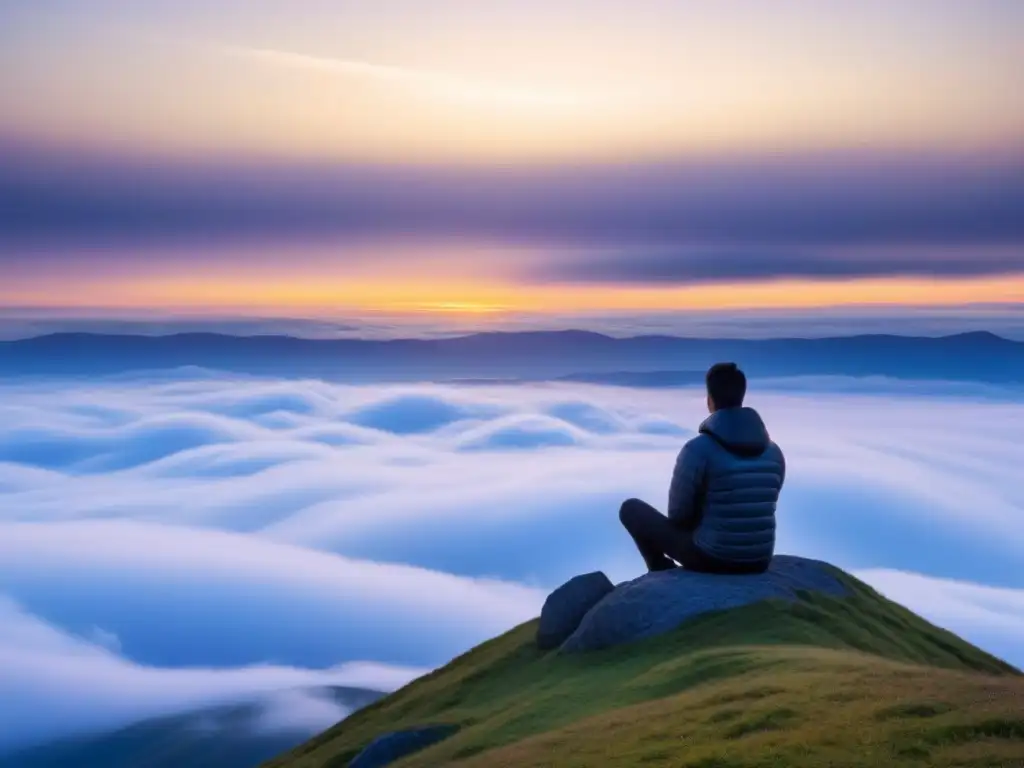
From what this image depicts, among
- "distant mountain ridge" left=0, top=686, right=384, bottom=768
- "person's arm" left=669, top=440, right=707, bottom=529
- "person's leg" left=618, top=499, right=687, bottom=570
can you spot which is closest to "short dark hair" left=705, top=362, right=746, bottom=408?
"person's arm" left=669, top=440, right=707, bottom=529

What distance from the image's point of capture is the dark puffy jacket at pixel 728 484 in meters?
19.5

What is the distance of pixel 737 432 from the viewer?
19766 mm

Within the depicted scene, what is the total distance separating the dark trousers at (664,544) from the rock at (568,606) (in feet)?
6.25

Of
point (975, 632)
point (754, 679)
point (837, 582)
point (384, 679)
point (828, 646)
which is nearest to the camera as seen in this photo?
point (754, 679)

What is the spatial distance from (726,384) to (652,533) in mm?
3722

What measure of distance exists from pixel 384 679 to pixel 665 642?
16374cm

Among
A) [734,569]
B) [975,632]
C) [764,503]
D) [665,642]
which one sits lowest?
[975,632]

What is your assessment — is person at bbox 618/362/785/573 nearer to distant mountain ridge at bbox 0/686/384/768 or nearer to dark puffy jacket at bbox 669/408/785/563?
dark puffy jacket at bbox 669/408/785/563

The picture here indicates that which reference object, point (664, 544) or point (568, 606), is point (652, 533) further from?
point (568, 606)

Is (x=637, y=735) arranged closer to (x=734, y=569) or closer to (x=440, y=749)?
(x=440, y=749)

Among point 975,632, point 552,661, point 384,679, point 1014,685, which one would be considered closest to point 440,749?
point 552,661

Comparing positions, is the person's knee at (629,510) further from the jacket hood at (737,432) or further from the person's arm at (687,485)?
the jacket hood at (737,432)

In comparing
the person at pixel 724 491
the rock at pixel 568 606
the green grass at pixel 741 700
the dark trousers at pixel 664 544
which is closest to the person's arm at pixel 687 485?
the person at pixel 724 491

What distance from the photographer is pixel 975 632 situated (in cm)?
14088
